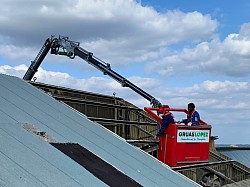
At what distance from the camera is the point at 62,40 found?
2147 centimetres

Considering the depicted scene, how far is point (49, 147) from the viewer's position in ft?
21.2

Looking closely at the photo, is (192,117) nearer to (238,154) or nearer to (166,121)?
Result: (166,121)

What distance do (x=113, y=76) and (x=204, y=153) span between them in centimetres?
1010

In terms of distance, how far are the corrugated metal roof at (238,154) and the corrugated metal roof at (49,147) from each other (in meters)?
18.1

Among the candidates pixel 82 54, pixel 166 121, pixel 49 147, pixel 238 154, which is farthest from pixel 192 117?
pixel 238 154

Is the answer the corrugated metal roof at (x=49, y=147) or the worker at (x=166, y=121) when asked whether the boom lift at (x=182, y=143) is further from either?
the corrugated metal roof at (x=49, y=147)

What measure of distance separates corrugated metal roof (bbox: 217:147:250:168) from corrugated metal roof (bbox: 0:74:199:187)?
1813cm

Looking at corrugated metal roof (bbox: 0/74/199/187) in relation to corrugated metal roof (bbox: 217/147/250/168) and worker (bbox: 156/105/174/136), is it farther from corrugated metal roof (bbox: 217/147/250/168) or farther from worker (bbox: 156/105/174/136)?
corrugated metal roof (bbox: 217/147/250/168)

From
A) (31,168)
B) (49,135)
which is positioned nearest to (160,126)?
(49,135)

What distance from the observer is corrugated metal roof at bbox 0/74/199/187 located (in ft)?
17.5

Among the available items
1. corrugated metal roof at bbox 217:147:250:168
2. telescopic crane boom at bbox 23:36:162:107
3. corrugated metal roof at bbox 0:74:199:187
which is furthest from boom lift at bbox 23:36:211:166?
corrugated metal roof at bbox 217:147:250:168

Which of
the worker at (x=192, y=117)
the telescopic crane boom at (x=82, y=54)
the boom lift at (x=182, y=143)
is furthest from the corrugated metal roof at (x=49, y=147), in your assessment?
the telescopic crane boom at (x=82, y=54)

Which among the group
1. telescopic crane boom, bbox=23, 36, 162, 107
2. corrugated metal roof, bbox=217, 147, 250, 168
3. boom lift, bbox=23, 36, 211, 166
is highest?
telescopic crane boom, bbox=23, 36, 162, 107

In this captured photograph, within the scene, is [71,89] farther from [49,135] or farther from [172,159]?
[49,135]
